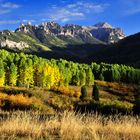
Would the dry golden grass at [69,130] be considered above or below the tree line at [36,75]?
below

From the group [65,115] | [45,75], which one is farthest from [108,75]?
[65,115]

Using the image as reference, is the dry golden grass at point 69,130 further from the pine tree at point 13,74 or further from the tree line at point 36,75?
the pine tree at point 13,74

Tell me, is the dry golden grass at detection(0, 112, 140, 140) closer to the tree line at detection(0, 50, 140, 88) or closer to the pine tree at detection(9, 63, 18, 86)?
the tree line at detection(0, 50, 140, 88)

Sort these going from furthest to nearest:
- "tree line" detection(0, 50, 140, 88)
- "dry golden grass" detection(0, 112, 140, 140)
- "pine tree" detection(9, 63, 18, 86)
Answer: "tree line" detection(0, 50, 140, 88) → "pine tree" detection(9, 63, 18, 86) → "dry golden grass" detection(0, 112, 140, 140)

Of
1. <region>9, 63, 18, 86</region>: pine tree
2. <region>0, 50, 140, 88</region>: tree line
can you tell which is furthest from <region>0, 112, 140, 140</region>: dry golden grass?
<region>9, 63, 18, 86</region>: pine tree

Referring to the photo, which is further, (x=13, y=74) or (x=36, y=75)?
(x=36, y=75)

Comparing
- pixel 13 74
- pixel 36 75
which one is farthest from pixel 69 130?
pixel 36 75

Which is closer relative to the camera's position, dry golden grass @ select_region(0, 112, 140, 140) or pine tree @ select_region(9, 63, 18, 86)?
dry golden grass @ select_region(0, 112, 140, 140)

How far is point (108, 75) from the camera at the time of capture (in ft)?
553

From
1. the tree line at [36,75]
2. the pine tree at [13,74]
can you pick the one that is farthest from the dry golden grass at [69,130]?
the pine tree at [13,74]

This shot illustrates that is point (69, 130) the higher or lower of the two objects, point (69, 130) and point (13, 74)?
the lower

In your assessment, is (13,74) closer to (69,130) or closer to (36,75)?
(36,75)

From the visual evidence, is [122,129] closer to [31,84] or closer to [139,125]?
[139,125]

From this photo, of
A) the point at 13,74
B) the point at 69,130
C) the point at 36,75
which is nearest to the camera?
the point at 69,130
